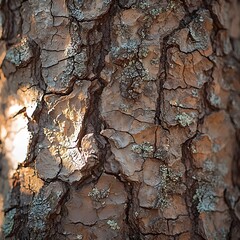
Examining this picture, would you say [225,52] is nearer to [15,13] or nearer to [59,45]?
[59,45]

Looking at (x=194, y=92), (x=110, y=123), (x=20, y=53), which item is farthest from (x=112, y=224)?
(x=20, y=53)

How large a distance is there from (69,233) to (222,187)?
0.58 m

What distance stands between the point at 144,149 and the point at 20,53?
1.82 ft

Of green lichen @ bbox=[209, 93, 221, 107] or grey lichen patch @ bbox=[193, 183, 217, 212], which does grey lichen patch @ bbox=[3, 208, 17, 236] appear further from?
green lichen @ bbox=[209, 93, 221, 107]

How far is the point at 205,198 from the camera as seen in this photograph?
5.62ft

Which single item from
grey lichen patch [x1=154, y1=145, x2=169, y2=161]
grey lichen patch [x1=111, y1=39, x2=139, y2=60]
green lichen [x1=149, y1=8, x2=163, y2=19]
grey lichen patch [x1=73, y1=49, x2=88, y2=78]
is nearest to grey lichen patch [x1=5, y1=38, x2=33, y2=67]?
grey lichen patch [x1=73, y1=49, x2=88, y2=78]

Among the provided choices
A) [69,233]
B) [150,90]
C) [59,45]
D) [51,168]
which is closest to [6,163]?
[51,168]

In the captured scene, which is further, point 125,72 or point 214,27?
point 214,27

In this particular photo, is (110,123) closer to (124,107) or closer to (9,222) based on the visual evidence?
(124,107)

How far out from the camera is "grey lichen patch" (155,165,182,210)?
1647 millimetres

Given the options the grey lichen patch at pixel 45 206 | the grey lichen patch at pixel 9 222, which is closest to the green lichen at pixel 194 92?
the grey lichen patch at pixel 45 206

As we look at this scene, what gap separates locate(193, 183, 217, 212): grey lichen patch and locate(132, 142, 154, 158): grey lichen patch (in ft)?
0.76

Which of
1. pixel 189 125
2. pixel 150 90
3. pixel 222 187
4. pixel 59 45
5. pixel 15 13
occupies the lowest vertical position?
pixel 222 187

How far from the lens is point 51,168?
5.38 ft
